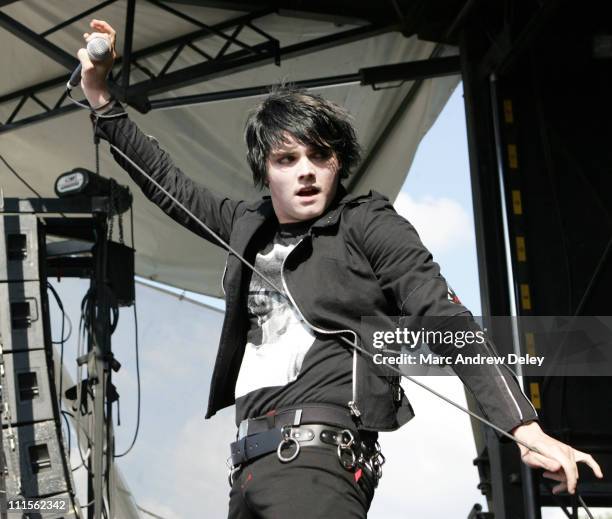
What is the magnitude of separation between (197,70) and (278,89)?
3.22m

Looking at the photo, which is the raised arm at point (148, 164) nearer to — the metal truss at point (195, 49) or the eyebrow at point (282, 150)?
the eyebrow at point (282, 150)

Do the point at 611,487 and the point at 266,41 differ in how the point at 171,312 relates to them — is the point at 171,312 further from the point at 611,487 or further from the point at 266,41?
the point at 611,487

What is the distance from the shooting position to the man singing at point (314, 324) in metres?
1.58

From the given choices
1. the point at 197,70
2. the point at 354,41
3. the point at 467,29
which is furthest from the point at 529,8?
the point at 197,70

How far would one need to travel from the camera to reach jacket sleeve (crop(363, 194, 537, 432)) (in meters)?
1.49

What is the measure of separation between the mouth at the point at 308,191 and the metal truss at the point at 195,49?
3258 mm

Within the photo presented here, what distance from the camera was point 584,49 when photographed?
466cm

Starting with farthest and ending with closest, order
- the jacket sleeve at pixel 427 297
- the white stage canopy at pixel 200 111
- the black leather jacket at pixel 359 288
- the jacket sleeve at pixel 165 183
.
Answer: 1. the white stage canopy at pixel 200 111
2. the jacket sleeve at pixel 165 183
3. the black leather jacket at pixel 359 288
4. the jacket sleeve at pixel 427 297

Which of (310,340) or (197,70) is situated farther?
(197,70)

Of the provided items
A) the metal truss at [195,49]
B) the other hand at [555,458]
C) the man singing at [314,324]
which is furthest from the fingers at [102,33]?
the metal truss at [195,49]

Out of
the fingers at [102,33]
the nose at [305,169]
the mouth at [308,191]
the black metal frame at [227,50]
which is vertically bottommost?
the mouth at [308,191]

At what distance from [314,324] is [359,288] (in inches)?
4.2

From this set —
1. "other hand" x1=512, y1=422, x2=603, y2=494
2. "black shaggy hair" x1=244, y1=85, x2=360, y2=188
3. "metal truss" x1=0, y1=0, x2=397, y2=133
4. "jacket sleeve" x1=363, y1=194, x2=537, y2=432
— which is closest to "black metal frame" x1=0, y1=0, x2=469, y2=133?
"metal truss" x1=0, y1=0, x2=397, y2=133

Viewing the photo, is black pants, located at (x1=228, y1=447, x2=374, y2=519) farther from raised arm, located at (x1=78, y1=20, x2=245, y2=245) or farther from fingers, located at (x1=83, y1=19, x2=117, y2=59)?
fingers, located at (x1=83, y1=19, x2=117, y2=59)
